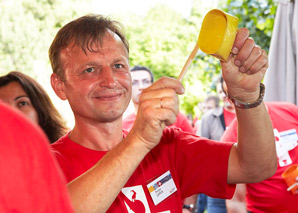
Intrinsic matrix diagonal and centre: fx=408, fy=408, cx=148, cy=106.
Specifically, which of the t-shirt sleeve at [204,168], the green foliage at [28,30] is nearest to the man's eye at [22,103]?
the t-shirt sleeve at [204,168]

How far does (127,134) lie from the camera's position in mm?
1533

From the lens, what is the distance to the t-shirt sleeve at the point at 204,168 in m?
1.72

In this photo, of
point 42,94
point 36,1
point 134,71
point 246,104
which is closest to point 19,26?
point 36,1

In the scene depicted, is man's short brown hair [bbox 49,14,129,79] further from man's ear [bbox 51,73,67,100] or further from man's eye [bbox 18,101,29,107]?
man's eye [bbox 18,101,29,107]

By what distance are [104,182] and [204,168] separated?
600 mm

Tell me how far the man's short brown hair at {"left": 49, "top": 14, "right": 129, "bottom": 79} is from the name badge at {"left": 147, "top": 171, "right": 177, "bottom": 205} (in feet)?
1.96

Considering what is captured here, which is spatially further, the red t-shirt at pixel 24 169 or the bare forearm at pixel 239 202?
the bare forearm at pixel 239 202

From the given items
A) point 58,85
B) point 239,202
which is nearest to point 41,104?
point 58,85

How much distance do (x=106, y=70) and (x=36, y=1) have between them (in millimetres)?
24567

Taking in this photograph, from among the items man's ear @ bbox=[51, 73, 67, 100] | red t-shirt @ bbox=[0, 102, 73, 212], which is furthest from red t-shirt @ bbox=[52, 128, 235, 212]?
red t-shirt @ bbox=[0, 102, 73, 212]

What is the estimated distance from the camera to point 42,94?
112 inches

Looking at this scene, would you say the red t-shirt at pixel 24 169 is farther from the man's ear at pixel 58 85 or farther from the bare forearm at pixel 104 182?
the man's ear at pixel 58 85

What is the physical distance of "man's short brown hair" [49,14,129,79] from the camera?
169 centimetres

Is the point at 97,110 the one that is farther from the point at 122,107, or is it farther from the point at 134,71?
the point at 134,71
